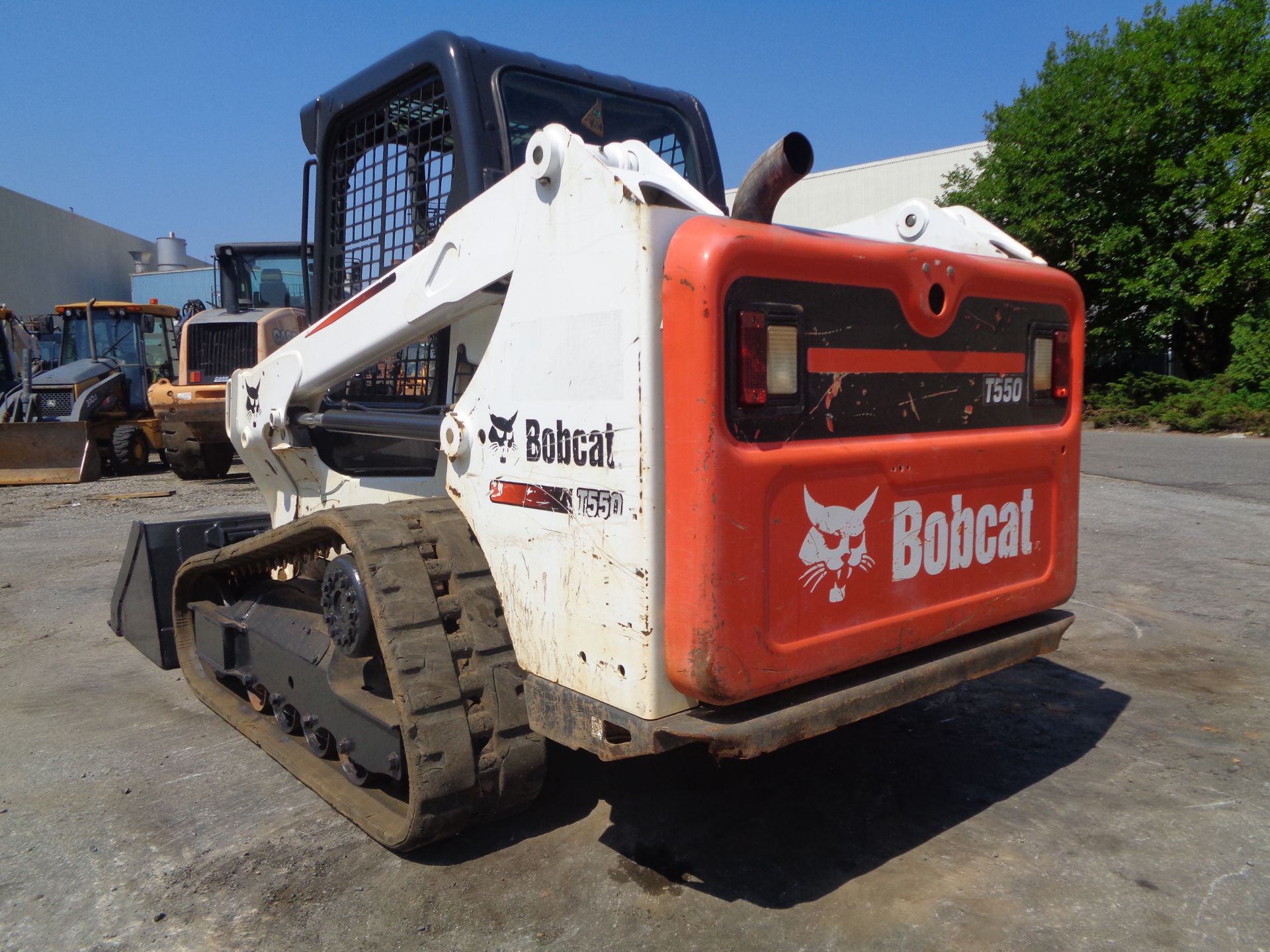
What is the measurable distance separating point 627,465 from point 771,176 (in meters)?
0.76

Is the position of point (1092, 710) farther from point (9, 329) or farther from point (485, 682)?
point (9, 329)

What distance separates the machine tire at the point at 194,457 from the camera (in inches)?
484

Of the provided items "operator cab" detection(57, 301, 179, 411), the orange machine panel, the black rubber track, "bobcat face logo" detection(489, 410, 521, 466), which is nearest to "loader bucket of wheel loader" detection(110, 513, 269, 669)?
the black rubber track

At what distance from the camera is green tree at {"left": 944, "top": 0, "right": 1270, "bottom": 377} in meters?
18.3

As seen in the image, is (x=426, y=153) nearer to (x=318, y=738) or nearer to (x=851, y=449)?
(x=851, y=449)

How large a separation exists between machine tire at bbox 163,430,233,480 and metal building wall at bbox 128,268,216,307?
22365 millimetres

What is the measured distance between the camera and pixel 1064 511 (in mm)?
3035

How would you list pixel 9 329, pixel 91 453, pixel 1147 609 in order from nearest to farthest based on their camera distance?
pixel 1147 609, pixel 91 453, pixel 9 329

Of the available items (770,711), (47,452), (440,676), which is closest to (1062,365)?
(770,711)

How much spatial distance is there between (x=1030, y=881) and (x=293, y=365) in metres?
2.85

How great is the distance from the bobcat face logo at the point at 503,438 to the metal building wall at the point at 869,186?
24415 millimetres

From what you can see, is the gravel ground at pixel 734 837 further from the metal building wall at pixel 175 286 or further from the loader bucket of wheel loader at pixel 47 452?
the metal building wall at pixel 175 286

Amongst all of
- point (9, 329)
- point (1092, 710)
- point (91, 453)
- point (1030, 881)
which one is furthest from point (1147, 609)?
point (9, 329)

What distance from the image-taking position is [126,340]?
15.1 meters
